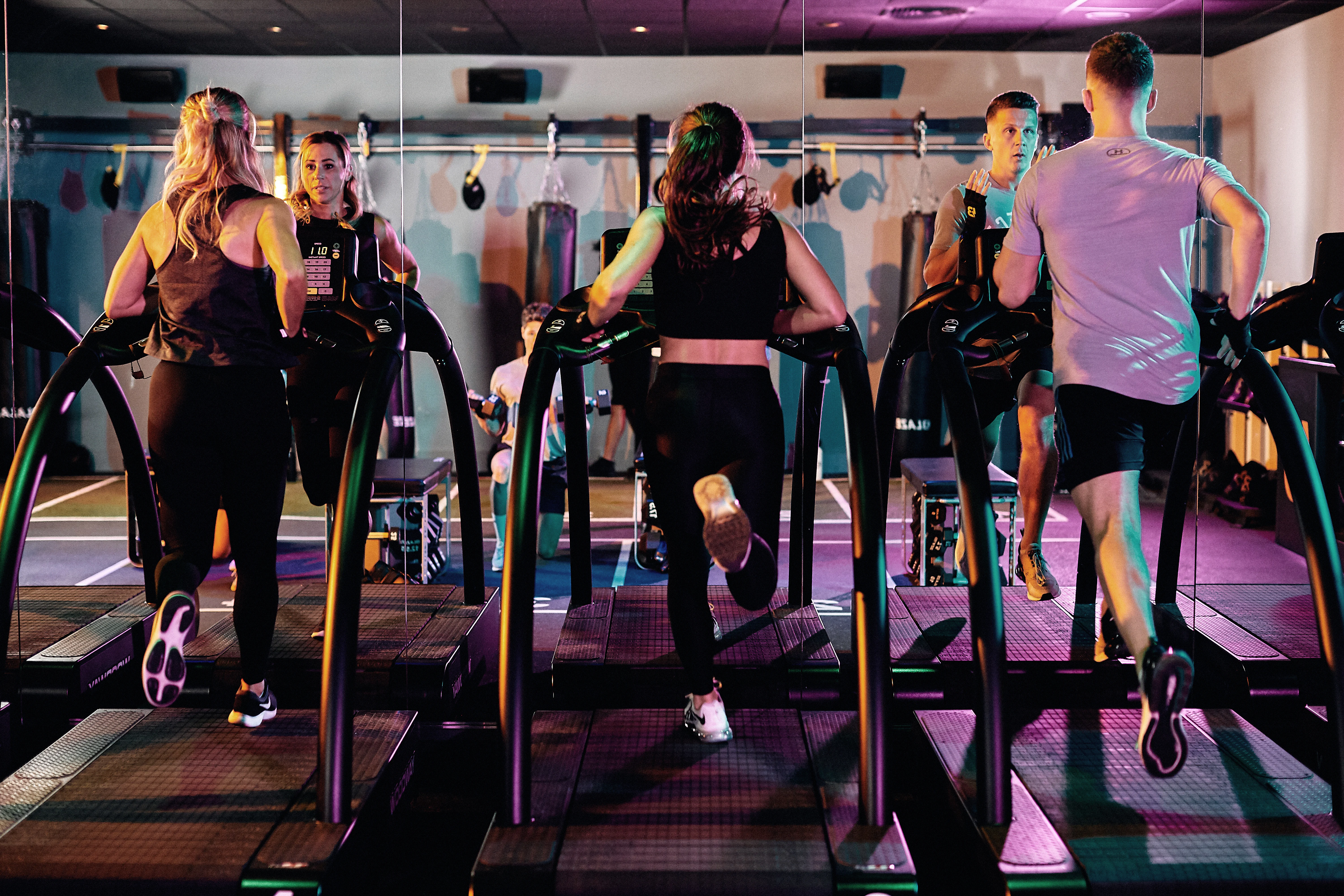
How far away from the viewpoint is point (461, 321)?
751 cm

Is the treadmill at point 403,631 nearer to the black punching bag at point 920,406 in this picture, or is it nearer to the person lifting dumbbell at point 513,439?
the person lifting dumbbell at point 513,439

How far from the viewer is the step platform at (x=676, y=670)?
3.14 m

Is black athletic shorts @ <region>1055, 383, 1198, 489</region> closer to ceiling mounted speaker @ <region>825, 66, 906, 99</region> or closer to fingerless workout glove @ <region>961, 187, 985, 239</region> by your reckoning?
fingerless workout glove @ <region>961, 187, 985, 239</region>

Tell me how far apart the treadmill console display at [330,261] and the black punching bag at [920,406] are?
137 inches

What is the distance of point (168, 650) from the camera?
2.36 meters

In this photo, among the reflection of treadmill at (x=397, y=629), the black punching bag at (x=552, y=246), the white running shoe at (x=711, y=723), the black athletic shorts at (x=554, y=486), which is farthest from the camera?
the black punching bag at (x=552, y=246)

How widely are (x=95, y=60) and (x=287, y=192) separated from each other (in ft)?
3.84

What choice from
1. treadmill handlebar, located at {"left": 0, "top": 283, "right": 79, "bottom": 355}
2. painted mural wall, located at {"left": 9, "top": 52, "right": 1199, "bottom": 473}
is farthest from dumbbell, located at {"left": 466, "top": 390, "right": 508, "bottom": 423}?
treadmill handlebar, located at {"left": 0, "top": 283, "right": 79, "bottom": 355}

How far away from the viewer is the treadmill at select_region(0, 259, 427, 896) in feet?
6.93

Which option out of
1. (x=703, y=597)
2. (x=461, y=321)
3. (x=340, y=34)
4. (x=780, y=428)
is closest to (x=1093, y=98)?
(x=780, y=428)

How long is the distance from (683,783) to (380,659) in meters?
1.22

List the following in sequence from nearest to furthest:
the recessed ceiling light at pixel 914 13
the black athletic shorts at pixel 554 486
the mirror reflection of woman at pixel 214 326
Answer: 1. the mirror reflection of woman at pixel 214 326
2. the recessed ceiling light at pixel 914 13
3. the black athletic shorts at pixel 554 486

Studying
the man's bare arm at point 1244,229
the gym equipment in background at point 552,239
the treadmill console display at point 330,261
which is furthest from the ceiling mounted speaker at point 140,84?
the gym equipment in background at point 552,239

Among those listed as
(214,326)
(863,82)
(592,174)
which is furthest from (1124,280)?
(592,174)
